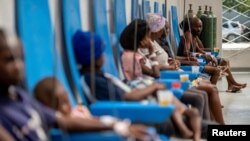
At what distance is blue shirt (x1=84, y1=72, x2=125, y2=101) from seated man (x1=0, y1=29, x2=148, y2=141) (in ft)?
1.87

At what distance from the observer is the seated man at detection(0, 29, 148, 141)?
152 centimetres

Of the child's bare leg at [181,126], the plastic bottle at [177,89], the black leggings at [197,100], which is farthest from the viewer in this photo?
the black leggings at [197,100]

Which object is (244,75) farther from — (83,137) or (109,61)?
(83,137)

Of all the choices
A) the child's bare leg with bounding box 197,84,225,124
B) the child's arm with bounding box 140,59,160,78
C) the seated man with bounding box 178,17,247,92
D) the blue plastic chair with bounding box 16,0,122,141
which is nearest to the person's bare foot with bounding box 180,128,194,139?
the blue plastic chair with bounding box 16,0,122,141

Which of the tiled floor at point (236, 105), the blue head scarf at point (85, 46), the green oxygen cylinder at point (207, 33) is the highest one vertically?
the blue head scarf at point (85, 46)

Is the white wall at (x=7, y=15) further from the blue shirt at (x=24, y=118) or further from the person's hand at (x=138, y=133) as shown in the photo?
the person's hand at (x=138, y=133)

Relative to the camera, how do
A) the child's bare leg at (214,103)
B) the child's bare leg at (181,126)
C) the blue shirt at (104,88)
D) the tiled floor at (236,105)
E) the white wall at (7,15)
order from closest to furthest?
the white wall at (7,15) < the blue shirt at (104,88) < the child's bare leg at (181,126) < the child's bare leg at (214,103) < the tiled floor at (236,105)

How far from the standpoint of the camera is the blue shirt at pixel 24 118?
5.07 ft

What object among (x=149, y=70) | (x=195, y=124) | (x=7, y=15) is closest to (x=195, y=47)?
(x=149, y=70)

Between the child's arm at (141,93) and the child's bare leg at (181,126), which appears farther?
the child's bare leg at (181,126)

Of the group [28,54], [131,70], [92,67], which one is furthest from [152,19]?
[28,54]

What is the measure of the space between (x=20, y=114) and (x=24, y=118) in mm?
18

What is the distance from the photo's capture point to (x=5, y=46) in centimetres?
149

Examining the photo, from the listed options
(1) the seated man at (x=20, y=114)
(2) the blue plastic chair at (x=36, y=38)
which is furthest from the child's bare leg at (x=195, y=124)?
(1) the seated man at (x=20, y=114)
